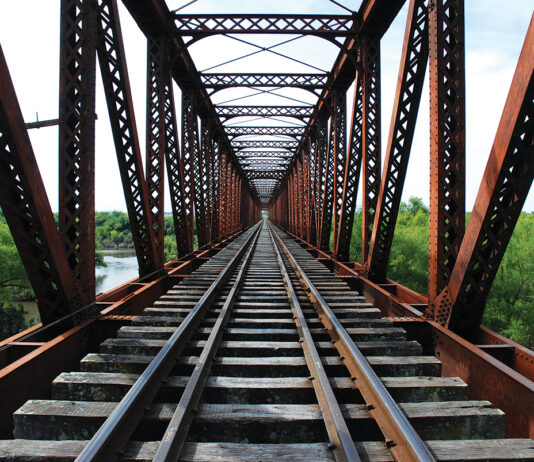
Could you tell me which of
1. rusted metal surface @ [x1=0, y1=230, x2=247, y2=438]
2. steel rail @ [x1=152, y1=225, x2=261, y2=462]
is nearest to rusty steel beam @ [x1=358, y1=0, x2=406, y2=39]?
rusted metal surface @ [x1=0, y1=230, x2=247, y2=438]

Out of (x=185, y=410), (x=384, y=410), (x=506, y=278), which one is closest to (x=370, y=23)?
(x=384, y=410)

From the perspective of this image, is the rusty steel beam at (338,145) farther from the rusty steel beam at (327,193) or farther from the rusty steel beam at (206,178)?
the rusty steel beam at (206,178)

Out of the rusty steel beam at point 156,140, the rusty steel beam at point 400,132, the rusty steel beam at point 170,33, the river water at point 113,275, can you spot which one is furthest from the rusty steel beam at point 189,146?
the river water at point 113,275

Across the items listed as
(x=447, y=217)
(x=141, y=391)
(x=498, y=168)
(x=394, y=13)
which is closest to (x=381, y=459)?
(x=141, y=391)

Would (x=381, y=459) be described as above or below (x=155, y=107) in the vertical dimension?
below

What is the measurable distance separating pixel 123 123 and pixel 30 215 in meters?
2.91

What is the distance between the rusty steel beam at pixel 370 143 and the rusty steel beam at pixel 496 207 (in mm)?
3958

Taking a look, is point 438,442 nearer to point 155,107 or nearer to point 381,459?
point 381,459

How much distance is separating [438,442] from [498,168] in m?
2.40

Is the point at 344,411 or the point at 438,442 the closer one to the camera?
the point at 438,442

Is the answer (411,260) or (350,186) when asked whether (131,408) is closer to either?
(350,186)

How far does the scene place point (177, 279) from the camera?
7.50 metres

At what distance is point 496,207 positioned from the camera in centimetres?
349

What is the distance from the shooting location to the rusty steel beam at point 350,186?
9234mm
